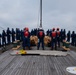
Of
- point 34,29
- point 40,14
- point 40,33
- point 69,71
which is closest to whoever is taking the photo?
point 69,71

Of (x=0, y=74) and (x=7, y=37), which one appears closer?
(x=0, y=74)

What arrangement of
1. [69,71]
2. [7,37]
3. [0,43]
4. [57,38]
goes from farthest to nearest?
[7,37]
[0,43]
[57,38]
[69,71]

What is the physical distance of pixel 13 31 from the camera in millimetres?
21641

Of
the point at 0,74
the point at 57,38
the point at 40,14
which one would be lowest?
the point at 0,74

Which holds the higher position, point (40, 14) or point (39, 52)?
point (40, 14)

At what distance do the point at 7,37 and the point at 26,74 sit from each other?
12877 mm

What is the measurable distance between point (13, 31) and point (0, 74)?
13725mm

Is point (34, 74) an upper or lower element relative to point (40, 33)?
lower

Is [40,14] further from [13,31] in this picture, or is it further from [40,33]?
[40,33]

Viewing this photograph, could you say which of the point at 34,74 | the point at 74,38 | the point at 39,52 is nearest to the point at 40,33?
the point at 39,52

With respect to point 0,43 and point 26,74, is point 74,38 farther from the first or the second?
point 26,74

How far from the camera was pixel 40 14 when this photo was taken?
91.1 feet

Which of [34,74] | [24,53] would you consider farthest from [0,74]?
[24,53]

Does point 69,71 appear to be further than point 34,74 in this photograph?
No
